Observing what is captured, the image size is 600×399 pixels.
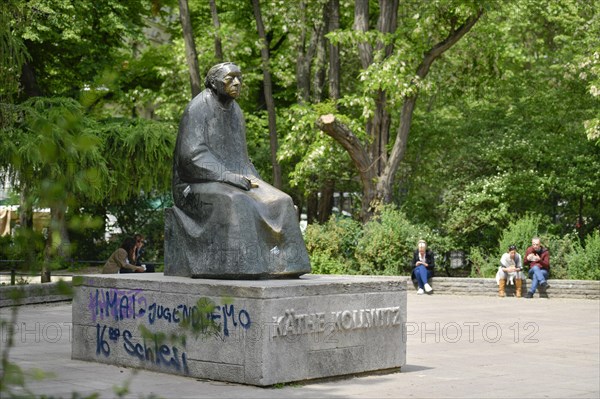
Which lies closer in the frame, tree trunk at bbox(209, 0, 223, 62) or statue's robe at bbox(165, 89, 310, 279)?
statue's robe at bbox(165, 89, 310, 279)

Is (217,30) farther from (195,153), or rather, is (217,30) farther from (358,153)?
(195,153)

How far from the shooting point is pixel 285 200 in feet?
36.2

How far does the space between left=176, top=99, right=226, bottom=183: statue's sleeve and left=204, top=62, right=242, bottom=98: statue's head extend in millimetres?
303

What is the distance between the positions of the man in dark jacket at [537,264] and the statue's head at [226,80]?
1313 cm

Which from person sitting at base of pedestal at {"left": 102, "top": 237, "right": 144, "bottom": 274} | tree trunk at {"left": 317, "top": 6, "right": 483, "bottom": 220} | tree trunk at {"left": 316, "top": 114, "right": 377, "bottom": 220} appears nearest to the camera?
person sitting at base of pedestal at {"left": 102, "top": 237, "right": 144, "bottom": 274}

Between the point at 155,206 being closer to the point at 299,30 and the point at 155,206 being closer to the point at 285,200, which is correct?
the point at 299,30

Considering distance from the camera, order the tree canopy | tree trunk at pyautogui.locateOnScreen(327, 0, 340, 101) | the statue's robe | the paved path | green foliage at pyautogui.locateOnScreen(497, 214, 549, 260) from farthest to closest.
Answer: tree trunk at pyautogui.locateOnScreen(327, 0, 340, 101) → the tree canopy → green foliage at pyautogui.locateOnScreen(497, 214, 549, 260) → the statue's robe → the paved path

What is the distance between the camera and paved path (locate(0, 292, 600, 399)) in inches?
372

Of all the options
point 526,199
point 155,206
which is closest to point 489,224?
point 526,199

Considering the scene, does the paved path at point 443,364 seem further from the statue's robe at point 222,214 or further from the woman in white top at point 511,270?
the woman in white top at point 511,270

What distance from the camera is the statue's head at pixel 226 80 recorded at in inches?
438

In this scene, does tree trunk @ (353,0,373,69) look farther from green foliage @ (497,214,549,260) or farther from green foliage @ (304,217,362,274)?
green foliage @ (497,214,549,260)

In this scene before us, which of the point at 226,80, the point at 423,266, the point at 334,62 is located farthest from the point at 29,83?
the point at 226,80

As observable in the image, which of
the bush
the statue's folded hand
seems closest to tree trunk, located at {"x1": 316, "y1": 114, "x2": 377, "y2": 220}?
the bush
